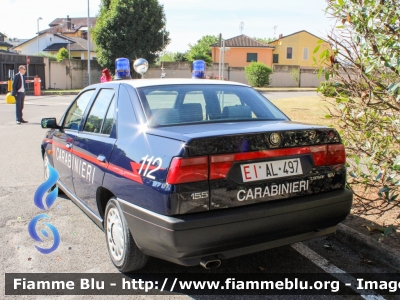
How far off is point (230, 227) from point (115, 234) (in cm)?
113

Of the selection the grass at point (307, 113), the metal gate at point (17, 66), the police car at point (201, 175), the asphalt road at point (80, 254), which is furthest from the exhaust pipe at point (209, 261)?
the metal gate at point (17, 66)

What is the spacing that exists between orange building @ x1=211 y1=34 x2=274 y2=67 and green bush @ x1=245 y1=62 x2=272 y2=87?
52.5 feet

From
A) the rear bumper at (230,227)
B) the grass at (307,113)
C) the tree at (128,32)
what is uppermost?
the tree at (128,32)

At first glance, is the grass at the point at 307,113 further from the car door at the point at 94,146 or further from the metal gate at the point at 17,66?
the metal gate at the point at 17,66

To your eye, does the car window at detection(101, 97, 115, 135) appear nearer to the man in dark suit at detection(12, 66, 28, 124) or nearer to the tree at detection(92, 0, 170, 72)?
the man in dark suit at detection(12, 66, 28, 124)

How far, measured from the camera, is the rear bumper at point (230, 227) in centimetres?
280

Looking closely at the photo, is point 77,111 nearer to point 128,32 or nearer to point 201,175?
point 201,175

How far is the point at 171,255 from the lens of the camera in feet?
9.48

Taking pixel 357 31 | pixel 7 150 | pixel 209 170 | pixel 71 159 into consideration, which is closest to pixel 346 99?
pixel 357 31

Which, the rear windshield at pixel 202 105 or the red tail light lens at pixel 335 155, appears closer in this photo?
the red tail light lens at pixel 335 155

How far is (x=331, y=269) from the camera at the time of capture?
356cm

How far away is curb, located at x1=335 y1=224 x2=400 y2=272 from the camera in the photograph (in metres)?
3.59

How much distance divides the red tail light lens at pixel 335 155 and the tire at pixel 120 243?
1.69 meters

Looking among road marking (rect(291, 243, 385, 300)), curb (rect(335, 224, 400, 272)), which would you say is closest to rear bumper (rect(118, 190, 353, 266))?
road marking (rect(291, 243, 385, 300))
